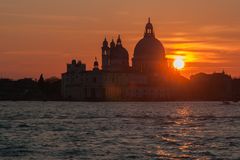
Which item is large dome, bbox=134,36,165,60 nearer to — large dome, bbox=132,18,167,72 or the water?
large dome, bbox=132,18,167,72

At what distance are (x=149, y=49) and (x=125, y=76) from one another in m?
6.46

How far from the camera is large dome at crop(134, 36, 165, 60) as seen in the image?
134750mm

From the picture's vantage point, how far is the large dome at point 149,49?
135 metres

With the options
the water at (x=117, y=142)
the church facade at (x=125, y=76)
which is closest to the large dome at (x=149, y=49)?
the church facade at (x=125, y=76)

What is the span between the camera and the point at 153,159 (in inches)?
1001

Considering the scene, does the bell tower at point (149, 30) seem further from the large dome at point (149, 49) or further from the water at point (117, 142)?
the water at point (117, 142)

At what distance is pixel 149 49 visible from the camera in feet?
443

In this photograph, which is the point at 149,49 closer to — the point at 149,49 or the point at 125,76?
the point at 149,49

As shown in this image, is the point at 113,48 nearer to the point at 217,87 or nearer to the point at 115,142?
the point at 217,87

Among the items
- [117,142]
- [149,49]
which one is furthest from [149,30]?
[117,142]

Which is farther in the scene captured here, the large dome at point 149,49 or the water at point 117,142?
the large dome at point 149,49

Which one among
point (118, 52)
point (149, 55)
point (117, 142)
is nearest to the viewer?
point (117, 142)

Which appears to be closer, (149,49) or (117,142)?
(117,142)

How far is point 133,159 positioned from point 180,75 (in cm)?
12231
